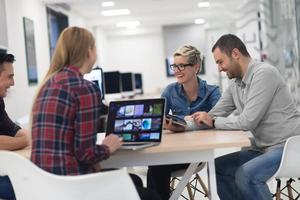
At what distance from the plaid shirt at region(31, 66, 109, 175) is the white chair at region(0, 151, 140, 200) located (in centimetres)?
8

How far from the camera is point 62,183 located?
1.59 meters

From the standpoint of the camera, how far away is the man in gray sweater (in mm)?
2287

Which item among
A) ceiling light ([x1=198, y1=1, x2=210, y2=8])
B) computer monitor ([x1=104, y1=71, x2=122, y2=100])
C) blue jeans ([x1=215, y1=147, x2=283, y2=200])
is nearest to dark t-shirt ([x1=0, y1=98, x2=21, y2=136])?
blue jeans ([x1=215, y1=147, x2=283, y2=200])

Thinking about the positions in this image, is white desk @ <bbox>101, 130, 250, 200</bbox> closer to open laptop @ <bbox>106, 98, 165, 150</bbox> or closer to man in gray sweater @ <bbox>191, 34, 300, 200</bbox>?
open laptop @ <bbox>106, 98, 165, 150</bbox>

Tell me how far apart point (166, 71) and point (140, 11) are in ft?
12.9

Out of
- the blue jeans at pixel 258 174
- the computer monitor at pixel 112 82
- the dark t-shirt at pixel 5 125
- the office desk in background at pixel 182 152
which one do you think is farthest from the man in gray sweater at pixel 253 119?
the computer monitor at pixel 112 82

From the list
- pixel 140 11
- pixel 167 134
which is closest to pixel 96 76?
pixel 167 134

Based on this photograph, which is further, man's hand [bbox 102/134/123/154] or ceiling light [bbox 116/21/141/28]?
ceiling light [bbox 116/21/141/28]

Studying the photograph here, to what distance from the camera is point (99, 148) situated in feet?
5.67

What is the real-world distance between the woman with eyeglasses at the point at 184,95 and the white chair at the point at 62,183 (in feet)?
3.92

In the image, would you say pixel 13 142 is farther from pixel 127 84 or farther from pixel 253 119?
pixel 127 84

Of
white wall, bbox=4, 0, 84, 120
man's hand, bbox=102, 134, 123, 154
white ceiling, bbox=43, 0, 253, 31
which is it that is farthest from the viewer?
white ceiling, bbox=43, 0, 253, 31

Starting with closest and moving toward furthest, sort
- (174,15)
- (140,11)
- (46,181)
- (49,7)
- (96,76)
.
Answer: (46,181), (96,76), (49,7), (140,11), (174,15)

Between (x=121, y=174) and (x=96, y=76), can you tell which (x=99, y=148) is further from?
(x=96, y=76)
